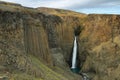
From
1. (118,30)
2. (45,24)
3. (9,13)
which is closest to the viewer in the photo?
(9,13)

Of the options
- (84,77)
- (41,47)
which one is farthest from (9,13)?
(84,77)

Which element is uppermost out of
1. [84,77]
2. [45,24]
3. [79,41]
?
[45,24]

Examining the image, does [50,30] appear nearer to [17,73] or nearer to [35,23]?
[35,23]

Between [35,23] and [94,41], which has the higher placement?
[35,23]

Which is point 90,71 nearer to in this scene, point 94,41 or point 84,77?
point 84,77

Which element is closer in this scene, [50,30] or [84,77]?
[50,30]

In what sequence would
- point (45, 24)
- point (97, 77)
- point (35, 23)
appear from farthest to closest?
1. point (97, 77)
2. point (45, 24)
3. point (35, 23)
